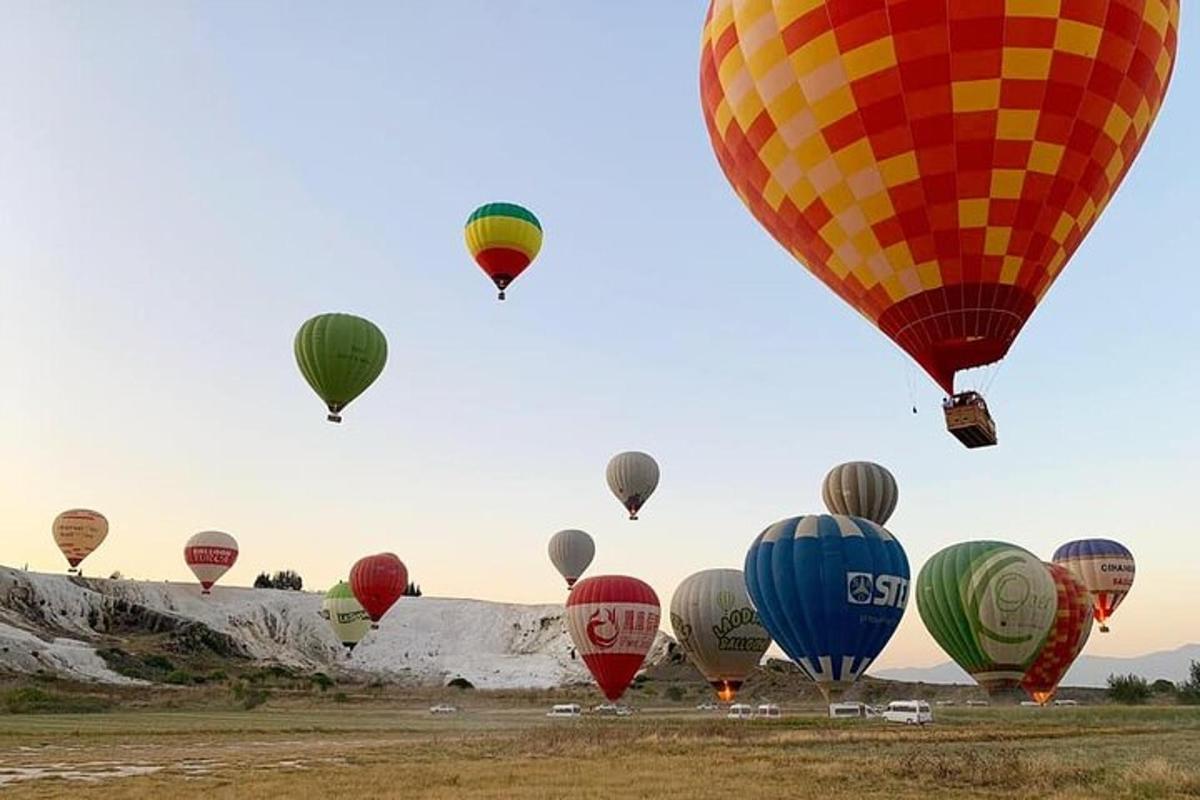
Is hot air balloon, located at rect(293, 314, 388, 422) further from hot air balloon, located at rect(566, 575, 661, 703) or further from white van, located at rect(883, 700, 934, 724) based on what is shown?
white van, located at rect(883, 700, 934, 724)

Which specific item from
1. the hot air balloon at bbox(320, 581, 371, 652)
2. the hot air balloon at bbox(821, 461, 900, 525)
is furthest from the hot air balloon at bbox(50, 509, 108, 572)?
the hot air balloon at bbox(821, 461, 900, 525)

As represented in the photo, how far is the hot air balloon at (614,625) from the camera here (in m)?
45.6

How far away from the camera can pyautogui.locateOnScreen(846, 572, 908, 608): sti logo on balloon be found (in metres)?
31.1

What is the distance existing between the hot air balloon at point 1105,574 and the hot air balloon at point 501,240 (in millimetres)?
40536

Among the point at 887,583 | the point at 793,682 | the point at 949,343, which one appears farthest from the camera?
the point at 793,682

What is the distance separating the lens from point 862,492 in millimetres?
53312

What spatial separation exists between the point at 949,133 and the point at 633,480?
48845 mm

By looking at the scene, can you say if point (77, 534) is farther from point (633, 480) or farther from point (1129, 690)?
point (1129, 690)

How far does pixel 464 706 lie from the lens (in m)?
61.4

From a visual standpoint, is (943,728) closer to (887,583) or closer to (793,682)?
(887,583)

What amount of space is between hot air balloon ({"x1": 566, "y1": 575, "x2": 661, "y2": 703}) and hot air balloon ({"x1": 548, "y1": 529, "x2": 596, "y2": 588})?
114 feet

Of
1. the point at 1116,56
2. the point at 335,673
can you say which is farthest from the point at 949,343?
the point at 335,673

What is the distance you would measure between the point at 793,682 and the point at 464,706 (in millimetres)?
36197

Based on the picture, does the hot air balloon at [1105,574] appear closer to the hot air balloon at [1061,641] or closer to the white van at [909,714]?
the hot air balloon at [1061,641]
